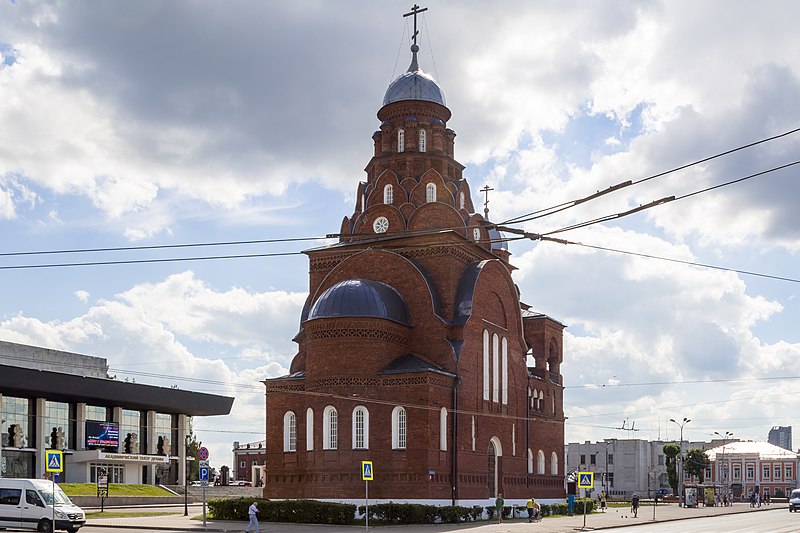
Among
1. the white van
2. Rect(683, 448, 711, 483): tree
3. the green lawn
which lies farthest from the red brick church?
Rect(683, 448, 711, 483): tree

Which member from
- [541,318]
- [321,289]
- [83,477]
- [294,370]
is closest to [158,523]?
[294,370]

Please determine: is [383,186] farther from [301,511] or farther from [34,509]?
[34,509]

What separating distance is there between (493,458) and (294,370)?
1152 cm

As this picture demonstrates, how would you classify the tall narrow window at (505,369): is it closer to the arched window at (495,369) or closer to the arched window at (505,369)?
the arched window at (505,369)

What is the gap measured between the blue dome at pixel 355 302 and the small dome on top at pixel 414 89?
13.9 meters

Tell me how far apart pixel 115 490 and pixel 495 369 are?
2992cm

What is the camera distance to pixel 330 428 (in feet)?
146

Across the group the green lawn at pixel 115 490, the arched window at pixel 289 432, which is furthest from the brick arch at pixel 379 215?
the green lawn at pixel 115 490

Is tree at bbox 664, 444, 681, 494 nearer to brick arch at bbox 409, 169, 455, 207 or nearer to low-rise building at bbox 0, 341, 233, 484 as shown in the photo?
low-rise building at bbox 0, 341, 233, 484

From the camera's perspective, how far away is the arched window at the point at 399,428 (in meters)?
43.6

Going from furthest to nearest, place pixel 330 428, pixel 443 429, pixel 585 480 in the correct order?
pixel 443 429
pixel 330 428
pixel 585 480

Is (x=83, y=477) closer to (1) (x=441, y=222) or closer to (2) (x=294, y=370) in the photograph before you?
(2) (x=294, y=370)

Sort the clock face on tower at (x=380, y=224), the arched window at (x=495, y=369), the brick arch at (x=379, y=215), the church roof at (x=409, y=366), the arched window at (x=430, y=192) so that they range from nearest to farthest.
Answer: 1. the church roof at (x=409, y=366)
2. the arched window at (x=495, y=369)
3. the brick arch at (x=379, y=215)
4. the clock face on tower at (x=380, y=224)
5. the arched window at (x=430, y=192)

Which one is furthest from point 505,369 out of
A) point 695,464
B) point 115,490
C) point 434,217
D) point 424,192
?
point 695,464
